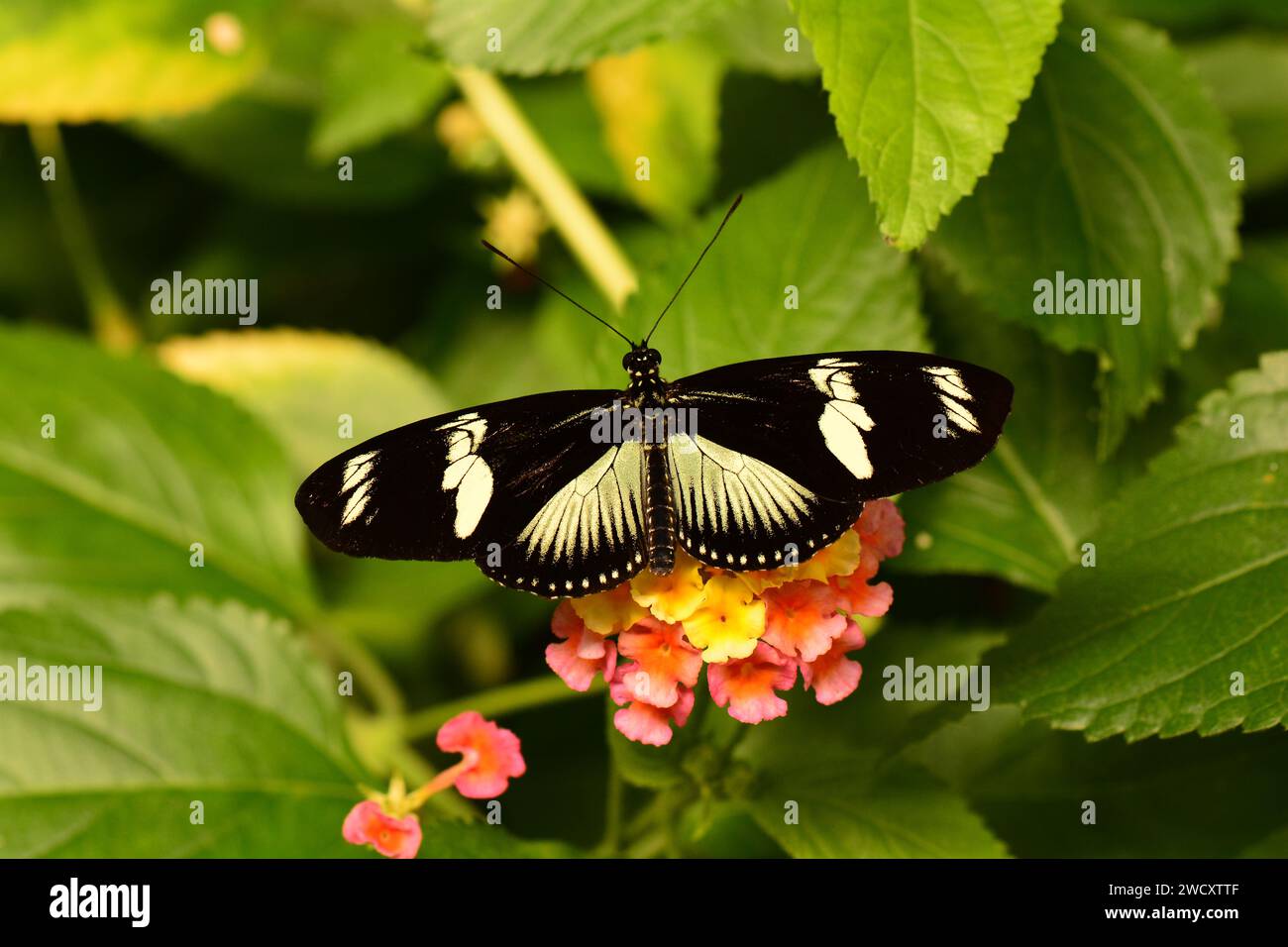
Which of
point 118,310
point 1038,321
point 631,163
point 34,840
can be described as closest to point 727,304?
point 1038,321

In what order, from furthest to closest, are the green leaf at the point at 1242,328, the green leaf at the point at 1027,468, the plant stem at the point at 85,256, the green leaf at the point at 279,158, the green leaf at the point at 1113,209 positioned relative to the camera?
the plant stem at the point at 85,256
the green leaf at the point at 279,158
the green leaf at the point at 1242,328
the green leaf at the point at 1027,468
the green leaf at the point at 1113,209

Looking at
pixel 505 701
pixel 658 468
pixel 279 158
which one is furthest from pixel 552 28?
pixel 279 158

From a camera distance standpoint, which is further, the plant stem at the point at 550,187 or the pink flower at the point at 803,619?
the plant stem at the point at 550,187

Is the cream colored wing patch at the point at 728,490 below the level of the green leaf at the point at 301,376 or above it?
below

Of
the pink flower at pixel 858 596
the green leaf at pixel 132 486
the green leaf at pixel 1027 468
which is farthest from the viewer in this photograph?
the green leaf at pixel 132 486

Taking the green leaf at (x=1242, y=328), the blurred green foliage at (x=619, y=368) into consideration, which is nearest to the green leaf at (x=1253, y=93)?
the blurred green foliage at (x=619, y=368)

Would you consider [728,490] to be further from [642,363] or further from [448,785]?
[448,785]

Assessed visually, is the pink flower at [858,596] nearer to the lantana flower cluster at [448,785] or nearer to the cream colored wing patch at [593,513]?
the cream colored wing patch at [593,513]
